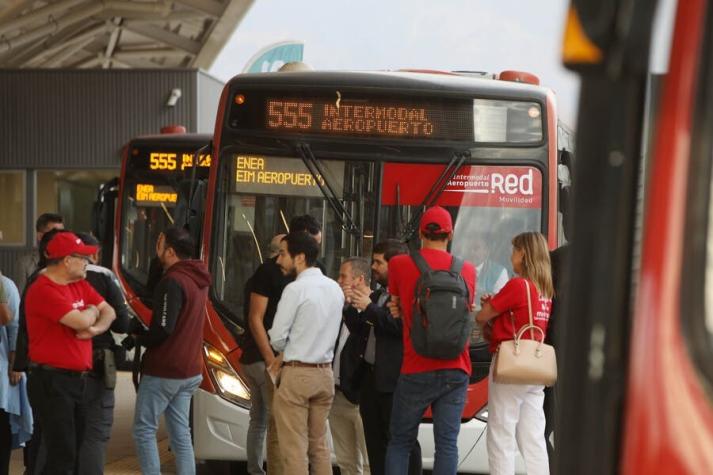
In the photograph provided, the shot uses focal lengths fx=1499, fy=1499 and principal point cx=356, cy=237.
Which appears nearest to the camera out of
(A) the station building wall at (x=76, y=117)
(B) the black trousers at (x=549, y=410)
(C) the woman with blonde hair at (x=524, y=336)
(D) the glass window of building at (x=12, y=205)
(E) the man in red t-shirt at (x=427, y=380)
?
(E) the man in red t-shirt at (x=427, y=380)

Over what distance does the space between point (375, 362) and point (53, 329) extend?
1.76 metres

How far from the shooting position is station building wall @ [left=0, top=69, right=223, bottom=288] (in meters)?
26.3

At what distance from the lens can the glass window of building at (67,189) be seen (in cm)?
2694

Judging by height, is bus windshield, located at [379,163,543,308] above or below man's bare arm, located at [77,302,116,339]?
above

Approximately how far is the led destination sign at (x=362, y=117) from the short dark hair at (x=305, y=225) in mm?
935

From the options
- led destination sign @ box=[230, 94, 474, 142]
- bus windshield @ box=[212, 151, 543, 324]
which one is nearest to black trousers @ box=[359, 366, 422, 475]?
bus windshield @ box=[212, 151, 543, 324]

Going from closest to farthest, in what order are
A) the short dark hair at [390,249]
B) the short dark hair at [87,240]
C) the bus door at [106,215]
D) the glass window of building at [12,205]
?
1. the short dark hair at [87,240]
2. the short dark hair at [390,249]
3. the bus door at [106,215]
4. the glass window of building at [12,205]

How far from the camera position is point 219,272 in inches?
374

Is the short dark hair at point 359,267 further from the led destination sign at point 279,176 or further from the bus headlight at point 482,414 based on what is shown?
the bus headlight at point 482,414

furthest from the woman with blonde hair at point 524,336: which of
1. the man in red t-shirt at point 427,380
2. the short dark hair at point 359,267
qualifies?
the short dark hair at point 359,267

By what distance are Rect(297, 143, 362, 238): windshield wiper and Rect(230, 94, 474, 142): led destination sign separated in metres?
0.18

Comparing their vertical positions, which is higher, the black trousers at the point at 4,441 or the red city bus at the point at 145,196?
the red city bus at the point at 145,196

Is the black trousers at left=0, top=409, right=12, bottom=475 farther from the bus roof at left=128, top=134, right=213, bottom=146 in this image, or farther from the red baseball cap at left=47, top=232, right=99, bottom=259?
the bus roof at left=128, top=134, right=213, bottom=146

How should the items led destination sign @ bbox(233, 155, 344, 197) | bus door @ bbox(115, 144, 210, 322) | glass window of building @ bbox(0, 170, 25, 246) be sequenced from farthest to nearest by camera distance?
glass window of building @ bbox(0, 170, 25, 246), bus door @ bbox(115, 144, 210, 322), led destination sign @ bbox(233, 155, 344, 197)
